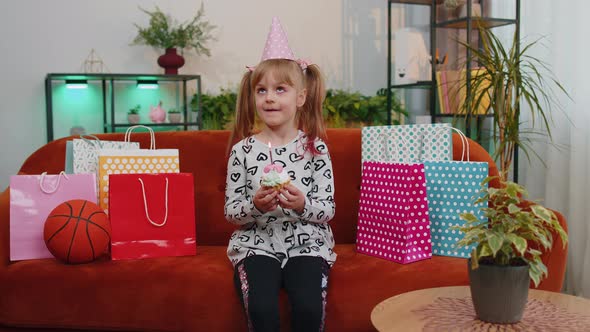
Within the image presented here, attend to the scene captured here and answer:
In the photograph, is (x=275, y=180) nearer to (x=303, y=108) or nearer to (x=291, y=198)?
(x=291, y=198)

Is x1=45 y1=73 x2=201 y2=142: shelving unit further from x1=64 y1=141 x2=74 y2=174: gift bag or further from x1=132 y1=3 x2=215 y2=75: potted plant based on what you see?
x1=64 y1=141 x2=74 y2=174: gift bag

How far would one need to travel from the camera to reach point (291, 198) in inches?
73.9

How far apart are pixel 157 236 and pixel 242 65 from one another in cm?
318

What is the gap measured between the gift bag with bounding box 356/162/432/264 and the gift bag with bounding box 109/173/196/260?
0.63 meters

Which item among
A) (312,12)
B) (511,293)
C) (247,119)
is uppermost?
(312,12)

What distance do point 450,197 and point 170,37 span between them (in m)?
3.14

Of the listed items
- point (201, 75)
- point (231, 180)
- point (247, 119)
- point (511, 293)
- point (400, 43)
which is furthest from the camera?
point (201, 75)

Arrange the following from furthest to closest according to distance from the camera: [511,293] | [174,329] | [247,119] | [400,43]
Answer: [400,43] < [247,119] < [174,329] < [511,293]

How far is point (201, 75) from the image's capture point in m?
5.14

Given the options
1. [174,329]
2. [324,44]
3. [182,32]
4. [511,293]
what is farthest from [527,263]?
[324,44]

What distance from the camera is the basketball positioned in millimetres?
2072

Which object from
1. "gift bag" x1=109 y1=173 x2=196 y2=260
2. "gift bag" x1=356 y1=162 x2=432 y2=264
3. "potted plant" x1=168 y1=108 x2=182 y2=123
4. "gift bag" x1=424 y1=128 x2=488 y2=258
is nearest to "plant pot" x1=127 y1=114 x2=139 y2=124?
"potted plant" x1=168 y1=108 x2=182 y2=123

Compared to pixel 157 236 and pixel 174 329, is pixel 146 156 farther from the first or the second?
pixel 174 329

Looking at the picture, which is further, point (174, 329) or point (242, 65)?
point (242, 65)
